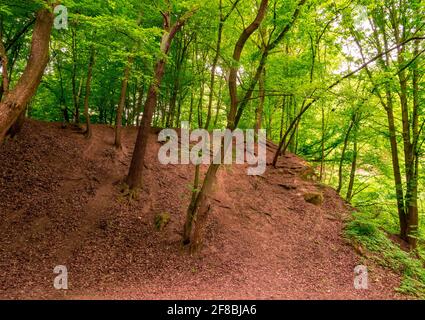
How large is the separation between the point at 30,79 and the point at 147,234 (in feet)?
16.6

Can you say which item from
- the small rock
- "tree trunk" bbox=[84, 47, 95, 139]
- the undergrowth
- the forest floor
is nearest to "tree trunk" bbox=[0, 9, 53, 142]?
the forest floor

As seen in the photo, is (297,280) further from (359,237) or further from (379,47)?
(379,47)

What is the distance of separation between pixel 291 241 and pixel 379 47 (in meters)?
8.70

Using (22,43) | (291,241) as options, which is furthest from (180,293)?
(22,43)

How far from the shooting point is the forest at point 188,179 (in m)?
6.64

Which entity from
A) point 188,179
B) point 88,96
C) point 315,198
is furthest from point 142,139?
point 315,198

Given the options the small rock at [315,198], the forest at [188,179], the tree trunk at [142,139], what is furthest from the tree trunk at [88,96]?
the small rock at [315,198]

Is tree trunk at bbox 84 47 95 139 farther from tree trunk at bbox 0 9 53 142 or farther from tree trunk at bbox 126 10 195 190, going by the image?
tree trunk at bbox 0 9 53 142

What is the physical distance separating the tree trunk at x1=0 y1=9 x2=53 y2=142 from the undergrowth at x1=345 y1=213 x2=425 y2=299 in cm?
963

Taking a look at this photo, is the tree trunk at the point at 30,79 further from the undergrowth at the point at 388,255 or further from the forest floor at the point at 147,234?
the undergrowth at the point at 388,255

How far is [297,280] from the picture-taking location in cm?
734

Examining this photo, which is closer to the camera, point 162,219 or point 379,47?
point 162,219

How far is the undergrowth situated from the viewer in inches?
290

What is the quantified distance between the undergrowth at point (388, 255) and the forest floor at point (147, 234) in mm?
328
